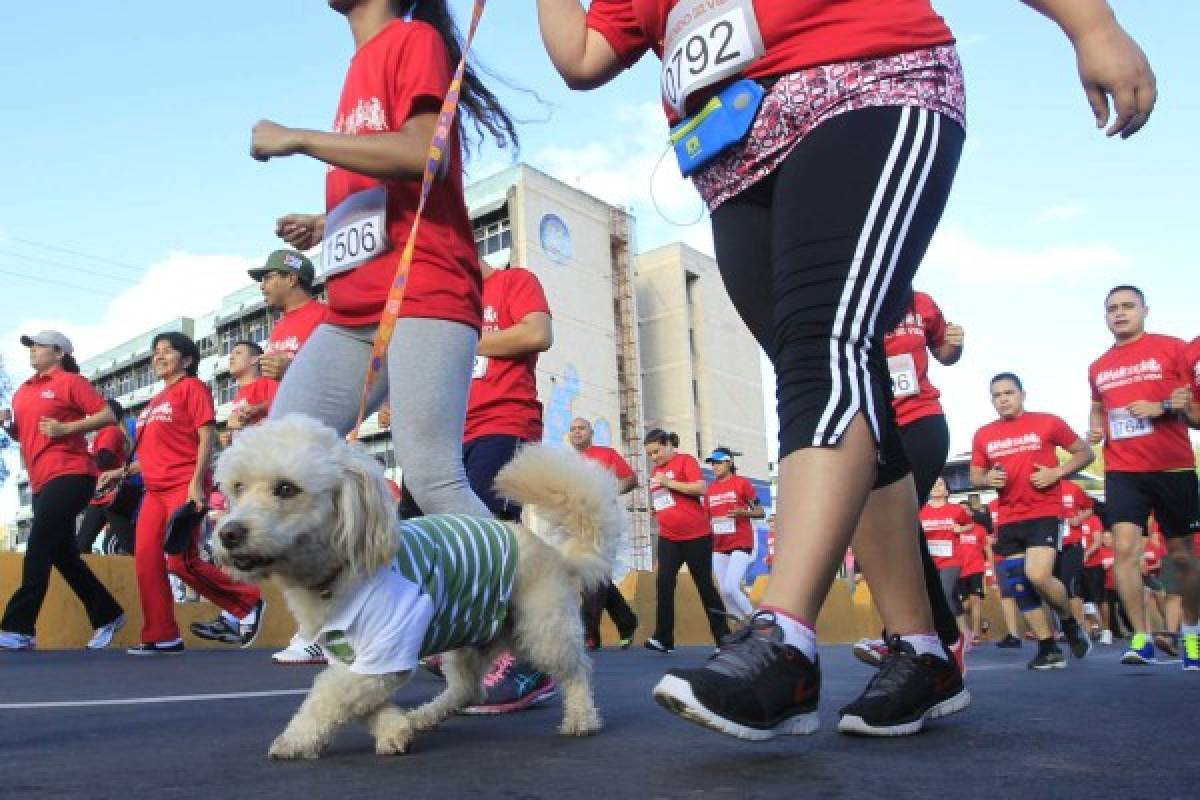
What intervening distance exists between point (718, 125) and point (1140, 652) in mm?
6308

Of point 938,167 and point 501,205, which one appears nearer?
point 938,167

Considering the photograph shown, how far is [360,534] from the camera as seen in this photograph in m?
2.50

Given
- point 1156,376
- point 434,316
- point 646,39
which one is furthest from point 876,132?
point 1156,376

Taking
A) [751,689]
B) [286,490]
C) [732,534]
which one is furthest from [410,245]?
[732,534]

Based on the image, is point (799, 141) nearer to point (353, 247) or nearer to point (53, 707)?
point (353, 247)

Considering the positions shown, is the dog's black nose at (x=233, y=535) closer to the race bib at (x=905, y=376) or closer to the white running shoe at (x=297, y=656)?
the white running shoe at (x=297, y=656)

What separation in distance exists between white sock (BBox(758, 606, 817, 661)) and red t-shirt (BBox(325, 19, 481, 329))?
69.9 inches

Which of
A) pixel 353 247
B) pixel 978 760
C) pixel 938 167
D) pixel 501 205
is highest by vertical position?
pixel 501 205

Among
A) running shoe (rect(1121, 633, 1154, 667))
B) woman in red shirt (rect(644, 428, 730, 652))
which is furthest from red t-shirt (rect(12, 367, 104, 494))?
running shoe (rect(1121, 633, 1154, 667))

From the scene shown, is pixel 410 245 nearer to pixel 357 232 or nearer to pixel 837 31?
pixel 357 232

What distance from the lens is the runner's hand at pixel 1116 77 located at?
218 cm

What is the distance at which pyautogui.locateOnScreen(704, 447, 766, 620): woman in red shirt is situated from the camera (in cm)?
1280

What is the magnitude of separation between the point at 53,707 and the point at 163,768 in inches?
72.9

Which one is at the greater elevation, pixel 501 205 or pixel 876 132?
pixel 501 205
